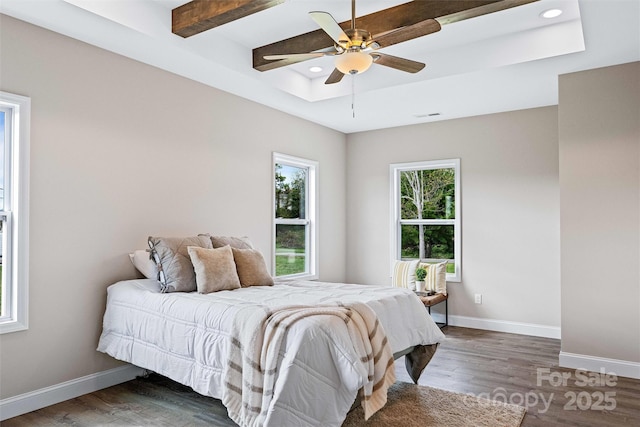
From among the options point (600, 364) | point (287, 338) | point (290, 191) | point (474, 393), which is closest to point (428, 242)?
point (290, 191)

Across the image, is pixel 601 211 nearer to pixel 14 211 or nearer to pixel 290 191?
pixel 290 191

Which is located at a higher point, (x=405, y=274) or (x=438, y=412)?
(x=405, y=274)

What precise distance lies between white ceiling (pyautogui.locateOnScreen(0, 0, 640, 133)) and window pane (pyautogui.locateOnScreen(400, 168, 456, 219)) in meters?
1.04

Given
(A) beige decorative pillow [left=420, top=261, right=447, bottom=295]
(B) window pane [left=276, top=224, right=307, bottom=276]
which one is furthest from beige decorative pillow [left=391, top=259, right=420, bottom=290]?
(B) window pane [left=276, top=224, right=307, bottom=276]

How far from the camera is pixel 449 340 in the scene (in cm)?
503

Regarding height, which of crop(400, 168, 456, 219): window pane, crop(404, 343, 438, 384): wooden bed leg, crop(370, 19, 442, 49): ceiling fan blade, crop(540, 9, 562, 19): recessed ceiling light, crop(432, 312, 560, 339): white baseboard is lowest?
crop(432, 312, 560, 339): white baseboard

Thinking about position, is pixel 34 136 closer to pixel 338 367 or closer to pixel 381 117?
pixel 338 367

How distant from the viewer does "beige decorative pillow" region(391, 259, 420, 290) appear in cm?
577

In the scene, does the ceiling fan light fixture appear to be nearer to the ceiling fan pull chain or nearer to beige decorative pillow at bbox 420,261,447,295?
the ceiling fan pull chain

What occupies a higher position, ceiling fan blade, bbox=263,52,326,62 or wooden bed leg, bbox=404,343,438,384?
ceiling fan blade, bbox=263,52,326,62

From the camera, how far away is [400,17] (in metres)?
3.28

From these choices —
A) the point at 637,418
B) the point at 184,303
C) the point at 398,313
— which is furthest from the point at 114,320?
the point at 637,418

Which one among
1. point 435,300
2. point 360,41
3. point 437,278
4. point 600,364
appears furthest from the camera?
point 437,278

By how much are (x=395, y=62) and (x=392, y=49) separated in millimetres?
1093
